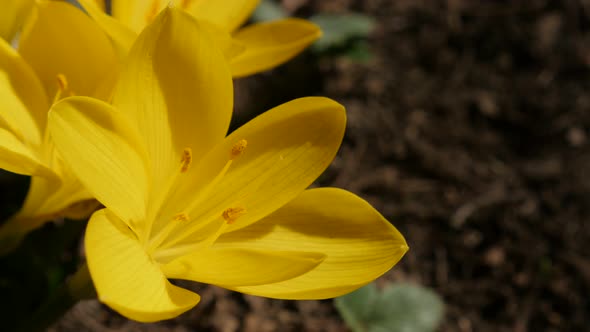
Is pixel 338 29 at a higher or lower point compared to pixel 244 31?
lower

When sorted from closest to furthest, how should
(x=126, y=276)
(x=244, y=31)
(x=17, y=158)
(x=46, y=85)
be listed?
(x=126, y=276)
(x=17, y=158)
(x=46, y=85)
(x=244, y=31)

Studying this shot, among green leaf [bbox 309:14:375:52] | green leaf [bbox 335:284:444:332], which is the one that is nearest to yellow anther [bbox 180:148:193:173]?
green leaf [bbox 335:284:444:332]

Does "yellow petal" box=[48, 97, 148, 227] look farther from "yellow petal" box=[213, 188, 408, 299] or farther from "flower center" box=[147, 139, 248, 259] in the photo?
"yellow petal" box=[213, 188, 408, 299]

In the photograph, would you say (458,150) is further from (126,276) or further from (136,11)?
(126,276)

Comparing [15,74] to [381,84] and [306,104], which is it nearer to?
[306,104]

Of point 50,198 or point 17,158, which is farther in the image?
point 50,198

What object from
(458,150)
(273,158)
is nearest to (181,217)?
(273,158)
